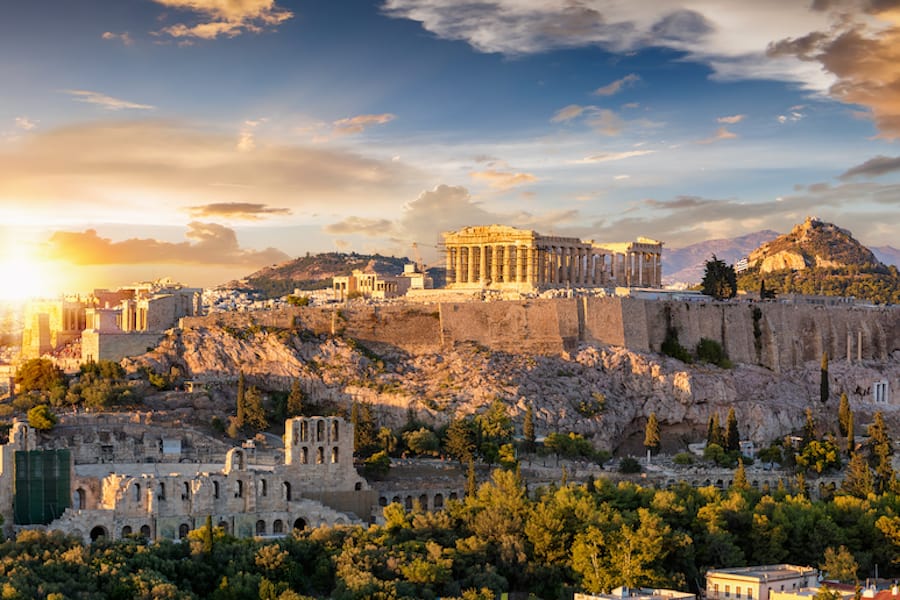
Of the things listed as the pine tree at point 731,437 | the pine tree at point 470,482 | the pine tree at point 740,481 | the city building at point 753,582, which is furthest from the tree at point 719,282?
the city building at point 753,582

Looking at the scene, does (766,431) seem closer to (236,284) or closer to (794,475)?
(794,475)

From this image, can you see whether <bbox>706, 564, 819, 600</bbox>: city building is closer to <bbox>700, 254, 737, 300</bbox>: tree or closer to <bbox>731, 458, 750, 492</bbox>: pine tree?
<bbox>731, 458, 750, 492</bbox>: pine tree

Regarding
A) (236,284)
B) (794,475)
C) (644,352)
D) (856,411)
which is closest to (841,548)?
(794,475)

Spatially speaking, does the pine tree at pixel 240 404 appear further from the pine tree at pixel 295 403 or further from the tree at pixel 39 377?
the tree at pixel 39 377

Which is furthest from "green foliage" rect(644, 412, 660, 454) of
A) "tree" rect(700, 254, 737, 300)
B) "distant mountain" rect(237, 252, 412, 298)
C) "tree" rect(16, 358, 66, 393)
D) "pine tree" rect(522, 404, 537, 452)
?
"distant mountain" rect(237, 252, 412, 298)

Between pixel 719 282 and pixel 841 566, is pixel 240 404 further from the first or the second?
pixel 719 282
